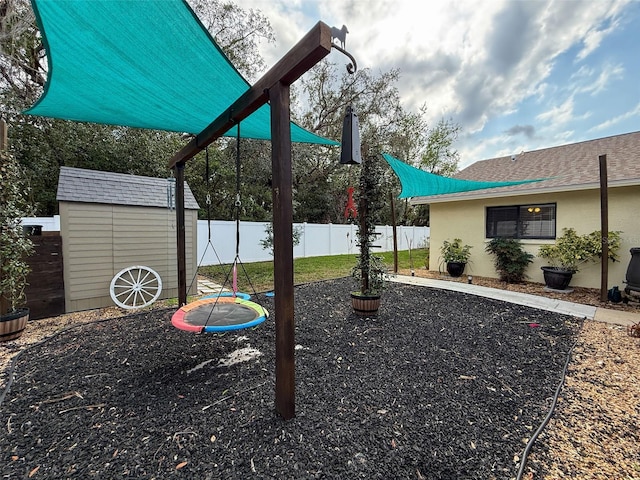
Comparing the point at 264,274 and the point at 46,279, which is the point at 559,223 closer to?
the point at 264,274

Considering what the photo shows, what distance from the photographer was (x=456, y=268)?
292 inches

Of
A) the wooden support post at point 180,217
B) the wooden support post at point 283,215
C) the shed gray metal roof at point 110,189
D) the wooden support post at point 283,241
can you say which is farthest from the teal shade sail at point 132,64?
the shed gray metal roof at point 110,189

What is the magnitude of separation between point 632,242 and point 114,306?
31.9ft

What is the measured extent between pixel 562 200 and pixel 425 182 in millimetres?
3271

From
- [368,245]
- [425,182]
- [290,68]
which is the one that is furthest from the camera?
[425,182]

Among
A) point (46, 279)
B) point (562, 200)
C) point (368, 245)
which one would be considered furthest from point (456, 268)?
point (46, 279)

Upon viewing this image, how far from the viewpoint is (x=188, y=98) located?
8.87 feet

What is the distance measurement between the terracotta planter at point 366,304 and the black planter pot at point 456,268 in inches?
165

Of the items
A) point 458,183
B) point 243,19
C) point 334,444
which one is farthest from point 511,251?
point 243,19

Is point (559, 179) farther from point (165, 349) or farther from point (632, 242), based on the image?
point (165, 349)

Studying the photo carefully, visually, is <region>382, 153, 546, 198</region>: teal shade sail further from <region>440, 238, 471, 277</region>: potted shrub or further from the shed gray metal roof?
the shed gray metal roof

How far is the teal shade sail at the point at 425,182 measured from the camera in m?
5.11

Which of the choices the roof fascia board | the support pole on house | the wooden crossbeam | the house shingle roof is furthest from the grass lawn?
the support pole on house

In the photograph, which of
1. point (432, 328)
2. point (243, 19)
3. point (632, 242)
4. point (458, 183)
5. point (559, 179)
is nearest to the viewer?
point (432, 328)
